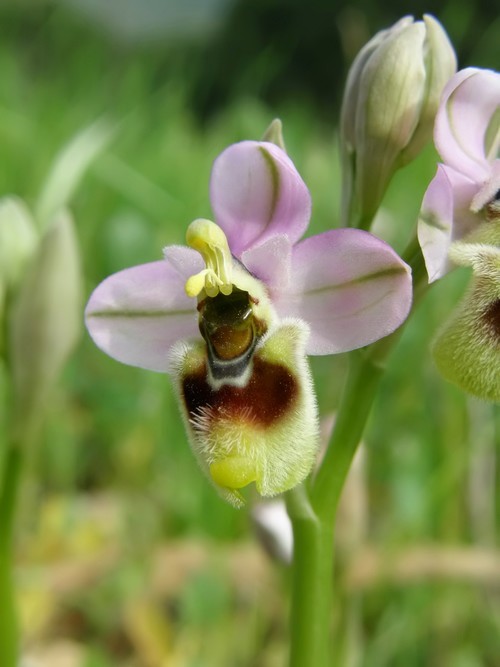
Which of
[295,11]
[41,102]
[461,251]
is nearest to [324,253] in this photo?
[461,251]

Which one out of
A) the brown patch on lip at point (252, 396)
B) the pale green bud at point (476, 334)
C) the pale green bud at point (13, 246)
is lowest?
the brown patch on lip at point (252, 396)

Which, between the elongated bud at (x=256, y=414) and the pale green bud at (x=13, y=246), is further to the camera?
the pale green bud at (x=13, y=246)

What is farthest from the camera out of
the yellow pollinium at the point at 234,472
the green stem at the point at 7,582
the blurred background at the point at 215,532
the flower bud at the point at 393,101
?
the blurred background at the point at 215,532

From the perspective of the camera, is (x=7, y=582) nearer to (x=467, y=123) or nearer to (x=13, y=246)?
(x=13, y=246)

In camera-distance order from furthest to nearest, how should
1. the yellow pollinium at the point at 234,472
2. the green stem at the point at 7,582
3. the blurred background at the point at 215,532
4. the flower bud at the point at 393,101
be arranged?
the blurred background at the point at 215,532 → the green stem at the point at 7,582 → the flower bud at the point at 393,101 → the yellow pollinium at the point at 234,472

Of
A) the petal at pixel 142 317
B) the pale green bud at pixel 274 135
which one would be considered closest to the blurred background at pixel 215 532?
the petal at pixel 142 317

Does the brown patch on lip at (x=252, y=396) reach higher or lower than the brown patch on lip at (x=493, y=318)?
lower

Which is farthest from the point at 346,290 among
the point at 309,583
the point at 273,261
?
the point at 309,583

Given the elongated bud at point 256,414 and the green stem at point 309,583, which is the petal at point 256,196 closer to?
the elongated bud at point 256,414

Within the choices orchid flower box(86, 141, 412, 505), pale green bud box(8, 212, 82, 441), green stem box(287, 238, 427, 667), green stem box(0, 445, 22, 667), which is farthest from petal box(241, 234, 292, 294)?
green stem box(0, 445, 22, 667)
